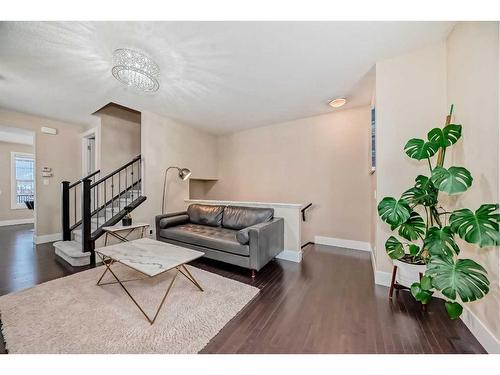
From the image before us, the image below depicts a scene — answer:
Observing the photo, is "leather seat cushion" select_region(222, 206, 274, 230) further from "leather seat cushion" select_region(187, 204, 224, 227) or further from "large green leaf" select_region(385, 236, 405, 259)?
"large green leaf" select_region(385, 236, 405, 259)

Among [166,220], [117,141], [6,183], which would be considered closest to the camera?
[166,220]

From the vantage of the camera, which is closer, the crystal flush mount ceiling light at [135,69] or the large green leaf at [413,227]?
the large green leaf at [413,227]

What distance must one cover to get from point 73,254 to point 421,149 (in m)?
4.39

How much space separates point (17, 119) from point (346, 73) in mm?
5911

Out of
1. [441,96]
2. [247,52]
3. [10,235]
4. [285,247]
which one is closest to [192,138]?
[247,52]

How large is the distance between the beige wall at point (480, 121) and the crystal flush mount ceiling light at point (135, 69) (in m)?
2.83

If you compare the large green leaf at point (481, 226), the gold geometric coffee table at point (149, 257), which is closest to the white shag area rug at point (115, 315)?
the gold geometric coffee table at point (149, 257)

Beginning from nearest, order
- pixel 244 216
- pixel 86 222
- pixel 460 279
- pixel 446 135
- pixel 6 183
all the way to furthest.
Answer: pixel 460 279
pixel 446 135
pixel 86 222
pixel 244 216
pixel 6 183

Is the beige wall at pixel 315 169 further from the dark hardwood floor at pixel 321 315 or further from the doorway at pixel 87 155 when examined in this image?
the doorway at pixel 87 155

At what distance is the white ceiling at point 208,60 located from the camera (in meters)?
1.76

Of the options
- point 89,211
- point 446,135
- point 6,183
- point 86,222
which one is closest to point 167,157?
point 89,211

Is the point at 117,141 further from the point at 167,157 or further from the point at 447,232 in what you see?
the point at 447,232

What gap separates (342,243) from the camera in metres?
3.80

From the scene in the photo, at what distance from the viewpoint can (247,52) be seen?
80.9 inches
